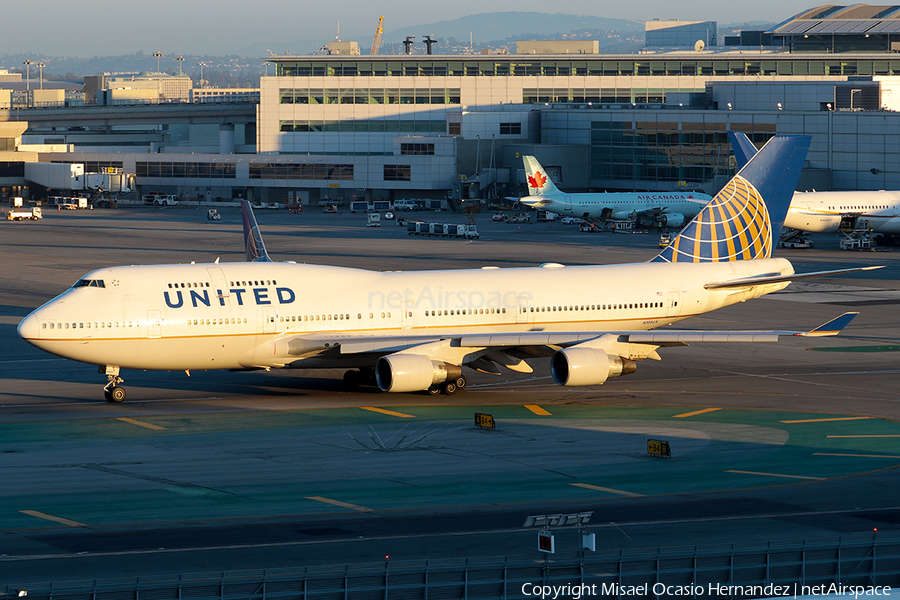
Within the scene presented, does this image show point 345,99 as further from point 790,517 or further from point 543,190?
point 790,517

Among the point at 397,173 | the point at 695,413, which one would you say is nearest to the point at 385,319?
the point at 695,413

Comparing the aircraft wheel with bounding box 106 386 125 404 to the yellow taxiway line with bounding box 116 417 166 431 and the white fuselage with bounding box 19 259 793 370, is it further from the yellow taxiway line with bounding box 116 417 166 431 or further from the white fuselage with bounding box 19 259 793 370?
the yellow taxiway line with bounding box 116 417 166 431

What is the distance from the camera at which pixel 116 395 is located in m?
46.6

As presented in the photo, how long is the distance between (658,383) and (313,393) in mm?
15390

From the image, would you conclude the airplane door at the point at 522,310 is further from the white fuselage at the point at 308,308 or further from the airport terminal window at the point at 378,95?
the airport terminal window at the point at 378,95

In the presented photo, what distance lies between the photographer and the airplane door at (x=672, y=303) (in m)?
52.8

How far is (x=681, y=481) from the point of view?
115ft

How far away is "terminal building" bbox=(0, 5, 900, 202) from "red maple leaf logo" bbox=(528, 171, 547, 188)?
28.8 m

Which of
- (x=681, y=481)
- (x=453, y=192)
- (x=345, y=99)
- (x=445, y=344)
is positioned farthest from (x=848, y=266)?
(x=345, y=99)

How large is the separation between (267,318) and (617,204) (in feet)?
325

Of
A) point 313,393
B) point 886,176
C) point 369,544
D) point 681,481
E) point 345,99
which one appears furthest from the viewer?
point 345,99

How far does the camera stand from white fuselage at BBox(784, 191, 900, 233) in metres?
113

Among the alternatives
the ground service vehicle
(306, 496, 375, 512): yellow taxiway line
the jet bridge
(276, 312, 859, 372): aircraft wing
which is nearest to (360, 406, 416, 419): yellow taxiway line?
(276, 312, 859, 372): aircraft wing

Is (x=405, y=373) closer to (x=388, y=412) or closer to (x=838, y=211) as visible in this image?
(x=388, y=412)
